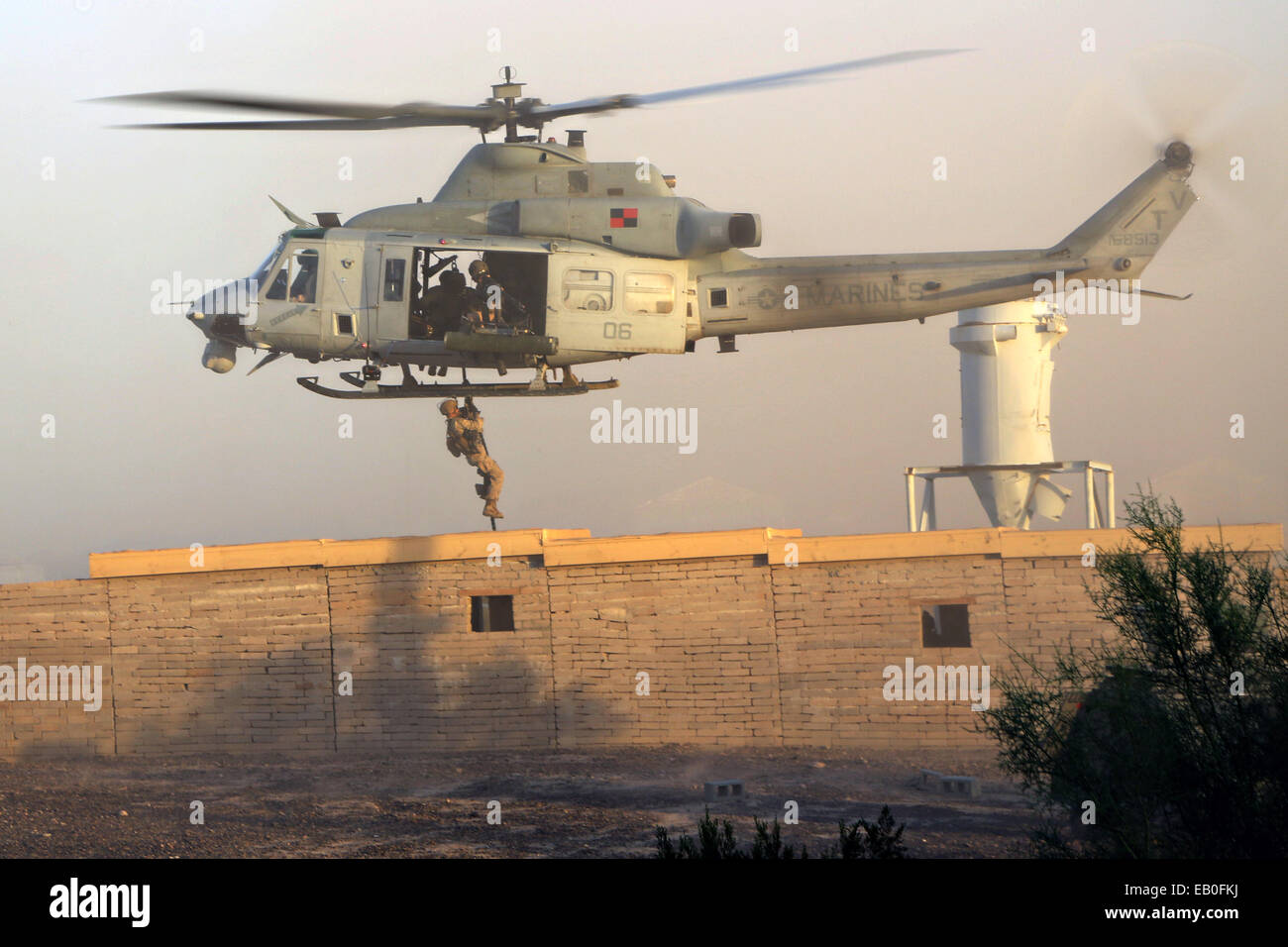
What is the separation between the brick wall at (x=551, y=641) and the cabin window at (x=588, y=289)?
7.31m

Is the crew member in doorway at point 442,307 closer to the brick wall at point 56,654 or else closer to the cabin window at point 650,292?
the cabin window at point 650,292

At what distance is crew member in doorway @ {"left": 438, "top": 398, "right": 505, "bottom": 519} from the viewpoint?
70.8 ft

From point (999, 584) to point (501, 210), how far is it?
35.6 feet

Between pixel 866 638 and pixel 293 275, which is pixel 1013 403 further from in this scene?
pixel 293 275

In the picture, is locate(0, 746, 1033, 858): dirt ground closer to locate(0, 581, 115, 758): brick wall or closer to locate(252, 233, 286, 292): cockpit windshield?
locate(0, 581, 115, 758): brick wall

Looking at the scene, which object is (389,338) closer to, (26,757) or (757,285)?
(757,285)

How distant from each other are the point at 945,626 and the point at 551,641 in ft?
22.7

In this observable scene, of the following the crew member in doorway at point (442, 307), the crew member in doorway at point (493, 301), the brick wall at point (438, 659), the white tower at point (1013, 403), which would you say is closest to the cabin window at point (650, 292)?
the crew member in doorway at point (493, 301)

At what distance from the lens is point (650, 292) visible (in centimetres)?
1762

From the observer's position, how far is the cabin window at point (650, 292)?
17562 mm

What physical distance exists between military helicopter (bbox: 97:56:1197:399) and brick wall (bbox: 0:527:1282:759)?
6.45m

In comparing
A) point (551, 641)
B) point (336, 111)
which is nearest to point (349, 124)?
point (336, 111)

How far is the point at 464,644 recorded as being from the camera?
24094 mm
